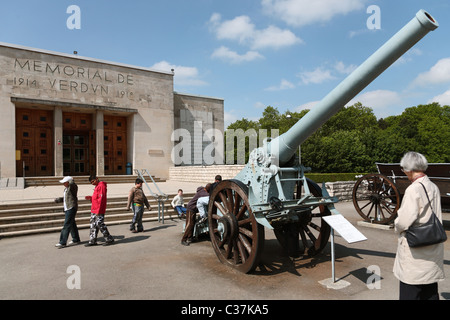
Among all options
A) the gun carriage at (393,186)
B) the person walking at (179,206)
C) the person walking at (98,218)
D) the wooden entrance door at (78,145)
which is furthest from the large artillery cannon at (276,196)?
the wooden entrance door at (78,145)

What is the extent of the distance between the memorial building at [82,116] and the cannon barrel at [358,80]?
18478 millimetres

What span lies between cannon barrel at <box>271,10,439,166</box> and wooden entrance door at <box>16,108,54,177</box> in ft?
66.8

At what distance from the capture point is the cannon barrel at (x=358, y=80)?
3.22 m

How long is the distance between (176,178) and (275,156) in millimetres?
17548

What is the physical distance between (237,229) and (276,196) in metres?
0.87

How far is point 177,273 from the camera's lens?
4793 millimetres

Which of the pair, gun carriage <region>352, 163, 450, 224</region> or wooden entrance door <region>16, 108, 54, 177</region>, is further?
wooden entrance door <region>16, 108, 54, 177</region>

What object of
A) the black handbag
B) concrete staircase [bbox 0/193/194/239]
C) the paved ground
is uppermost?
the black handbag

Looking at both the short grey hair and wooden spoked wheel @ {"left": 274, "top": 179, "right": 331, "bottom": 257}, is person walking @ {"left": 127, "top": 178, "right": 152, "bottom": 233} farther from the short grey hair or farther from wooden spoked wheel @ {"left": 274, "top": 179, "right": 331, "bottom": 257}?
the short grey hair

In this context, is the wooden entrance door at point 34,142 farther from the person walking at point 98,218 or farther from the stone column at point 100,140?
the person walking at point 98,218

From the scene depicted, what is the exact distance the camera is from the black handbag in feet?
7.84

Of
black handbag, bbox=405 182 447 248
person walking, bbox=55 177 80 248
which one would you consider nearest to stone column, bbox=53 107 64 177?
person walking, bbox=55 177 80 248

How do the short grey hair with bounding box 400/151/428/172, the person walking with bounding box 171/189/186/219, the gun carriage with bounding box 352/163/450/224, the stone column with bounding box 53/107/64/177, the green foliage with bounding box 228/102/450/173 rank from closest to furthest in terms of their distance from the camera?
1. the short grey hair with bounding box 400/151/428/172
2. the gun carriage with bounding box 352/163/450/224
3. the person walking with bounding box 171/189/186/219
4. the stone column with bounding box 53/107/64/177
5. the green foliage with bounding box 228/102/450/173

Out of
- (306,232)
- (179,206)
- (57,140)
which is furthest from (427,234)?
(57,140)
